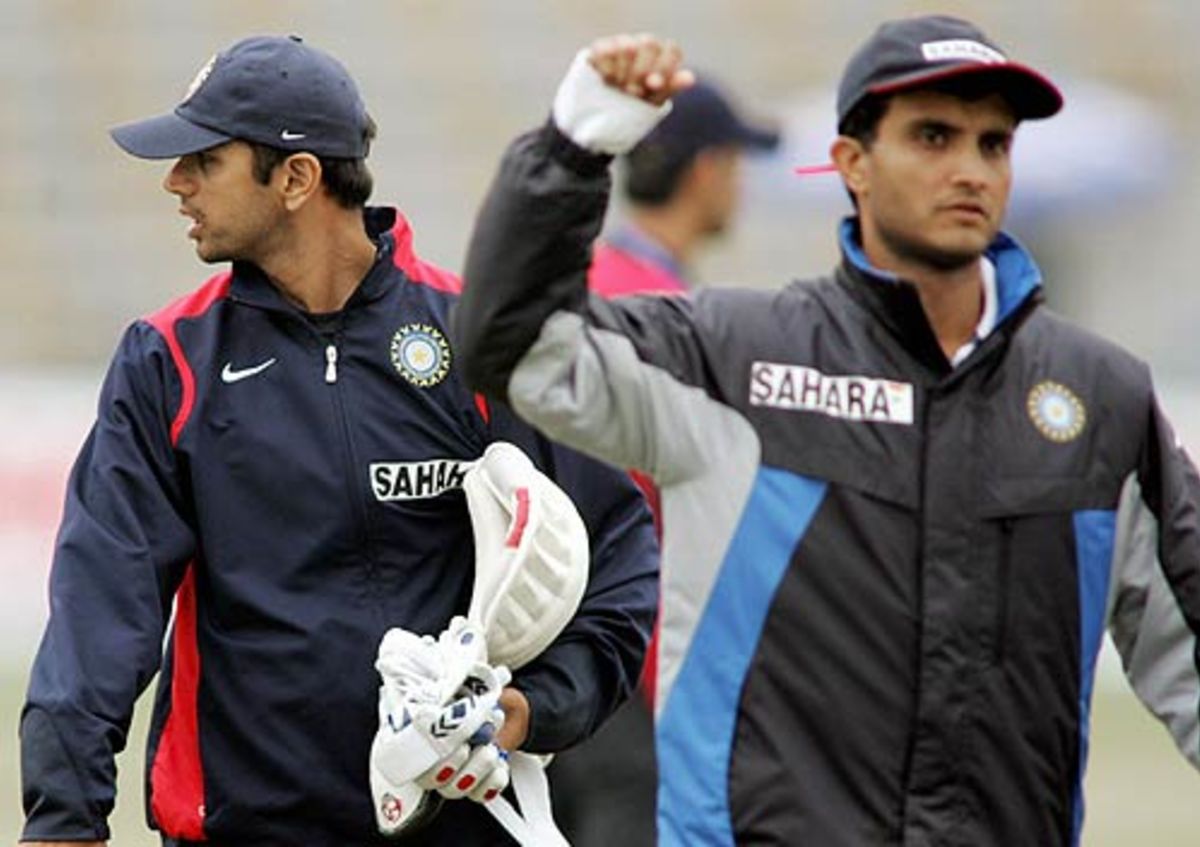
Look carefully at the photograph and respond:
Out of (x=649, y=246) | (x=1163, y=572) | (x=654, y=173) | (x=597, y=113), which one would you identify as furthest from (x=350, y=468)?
(x=654, y=173)

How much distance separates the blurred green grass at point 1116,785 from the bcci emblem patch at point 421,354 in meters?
5.08

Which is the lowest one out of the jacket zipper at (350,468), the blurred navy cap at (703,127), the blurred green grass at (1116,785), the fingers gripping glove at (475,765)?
the blurred green grass at (1116,785)

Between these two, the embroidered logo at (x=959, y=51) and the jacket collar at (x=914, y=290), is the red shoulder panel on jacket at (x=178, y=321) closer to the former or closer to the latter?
the jacket collar at (x=914, y=290)

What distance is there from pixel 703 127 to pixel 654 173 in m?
0.25

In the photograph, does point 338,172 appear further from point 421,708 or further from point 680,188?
point 680,188

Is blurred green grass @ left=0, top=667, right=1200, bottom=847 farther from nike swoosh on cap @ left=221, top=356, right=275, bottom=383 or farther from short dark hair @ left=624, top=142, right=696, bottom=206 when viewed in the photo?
nike swoosh on cap @ left=221, top=356, right=275, bottom=383

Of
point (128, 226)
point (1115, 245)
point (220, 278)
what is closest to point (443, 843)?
point (220, 278)

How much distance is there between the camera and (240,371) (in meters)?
4.87

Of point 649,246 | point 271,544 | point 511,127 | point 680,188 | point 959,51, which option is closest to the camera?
point 959,51

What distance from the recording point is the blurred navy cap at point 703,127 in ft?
24.8

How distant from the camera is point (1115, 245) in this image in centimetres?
2061

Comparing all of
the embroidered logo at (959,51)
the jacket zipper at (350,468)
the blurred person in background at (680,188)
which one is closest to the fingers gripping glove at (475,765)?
the jacket zipper at (350,468)

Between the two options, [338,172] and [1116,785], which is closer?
[338,172]

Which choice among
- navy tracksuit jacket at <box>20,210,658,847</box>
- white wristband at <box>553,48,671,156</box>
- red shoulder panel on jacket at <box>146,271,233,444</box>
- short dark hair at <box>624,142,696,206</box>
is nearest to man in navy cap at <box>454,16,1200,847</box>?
white wristband at <box>553,48,671,156</box>
